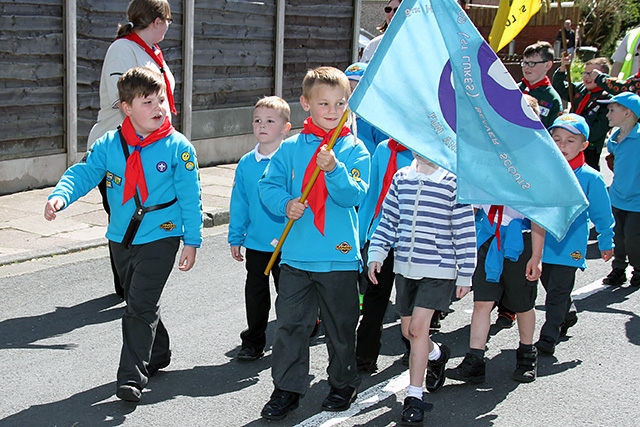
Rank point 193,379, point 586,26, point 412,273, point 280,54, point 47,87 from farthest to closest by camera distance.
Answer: point 586,26 < point 280,54 < point 47,87 < point 193,379 < point 412,273

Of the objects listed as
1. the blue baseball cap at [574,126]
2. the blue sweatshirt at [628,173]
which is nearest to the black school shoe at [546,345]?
the blue baseball cap at [574,126]

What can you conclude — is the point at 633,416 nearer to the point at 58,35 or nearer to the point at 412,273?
the point at 412,273

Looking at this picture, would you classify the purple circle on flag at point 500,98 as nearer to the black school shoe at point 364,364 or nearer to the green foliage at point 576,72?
the black school shoe at point 364,364

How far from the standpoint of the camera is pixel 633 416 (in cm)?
530

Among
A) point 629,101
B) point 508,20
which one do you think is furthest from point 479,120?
point 629,101

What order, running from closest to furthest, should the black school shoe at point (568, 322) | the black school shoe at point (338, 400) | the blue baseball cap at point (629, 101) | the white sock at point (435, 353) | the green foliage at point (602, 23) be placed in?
the black school shoe at point (338, 400)
the white sock at point (435, 353)
the black school shoe at point (568, 322)
the blue baseball cap at point (629, 101)
the green foliage at point (602, 23)

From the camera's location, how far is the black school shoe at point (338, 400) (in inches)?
203

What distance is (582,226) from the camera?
21.0 ft

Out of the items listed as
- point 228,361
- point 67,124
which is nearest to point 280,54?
point 67,124

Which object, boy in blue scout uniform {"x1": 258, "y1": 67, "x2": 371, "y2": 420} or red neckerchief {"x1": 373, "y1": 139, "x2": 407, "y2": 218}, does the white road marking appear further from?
red neckerchief {"x1": 373, "y1": 139, "x2": 407, "y2": 218}

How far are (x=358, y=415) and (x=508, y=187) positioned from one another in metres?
1.51

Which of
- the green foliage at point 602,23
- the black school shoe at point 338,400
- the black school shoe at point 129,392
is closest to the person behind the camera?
the black school shoe at point 129,392

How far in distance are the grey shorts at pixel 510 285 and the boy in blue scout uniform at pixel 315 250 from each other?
3.33ft

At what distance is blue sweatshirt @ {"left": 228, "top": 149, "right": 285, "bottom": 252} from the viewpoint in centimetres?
591
